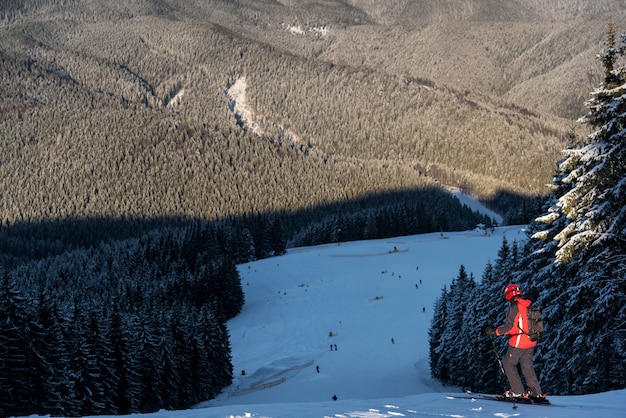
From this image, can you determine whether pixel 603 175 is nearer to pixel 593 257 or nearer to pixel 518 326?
pixel 593 257

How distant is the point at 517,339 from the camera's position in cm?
1259

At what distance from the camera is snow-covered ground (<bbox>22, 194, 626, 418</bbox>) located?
13359mm

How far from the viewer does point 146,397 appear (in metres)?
36.8

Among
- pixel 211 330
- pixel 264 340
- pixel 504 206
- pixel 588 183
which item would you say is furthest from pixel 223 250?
pixel 504 206

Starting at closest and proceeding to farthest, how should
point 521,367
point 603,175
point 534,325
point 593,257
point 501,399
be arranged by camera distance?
1. point 534,325
2. point 521,367
3. point 501,399
4. point 603,175
5. point 593,257

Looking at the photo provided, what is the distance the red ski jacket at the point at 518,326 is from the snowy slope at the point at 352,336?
1.28 metres

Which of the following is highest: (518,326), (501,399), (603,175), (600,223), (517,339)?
(603,175)

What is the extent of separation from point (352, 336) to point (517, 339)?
165 feet

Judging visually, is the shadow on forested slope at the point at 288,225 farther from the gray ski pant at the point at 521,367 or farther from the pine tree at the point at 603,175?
the gray ski pant at the point at 521,367

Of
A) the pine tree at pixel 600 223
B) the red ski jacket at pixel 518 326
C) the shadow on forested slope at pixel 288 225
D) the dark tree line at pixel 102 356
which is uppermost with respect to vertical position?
the shadow on forested slope at pixel 288 225

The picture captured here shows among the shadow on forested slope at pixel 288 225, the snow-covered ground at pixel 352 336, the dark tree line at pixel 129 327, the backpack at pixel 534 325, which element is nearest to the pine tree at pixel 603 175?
the snow-covered ground at pixel 352 336

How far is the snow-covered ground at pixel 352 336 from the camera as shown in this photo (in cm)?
1336

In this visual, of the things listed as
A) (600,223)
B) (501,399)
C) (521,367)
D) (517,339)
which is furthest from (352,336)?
(517,339)

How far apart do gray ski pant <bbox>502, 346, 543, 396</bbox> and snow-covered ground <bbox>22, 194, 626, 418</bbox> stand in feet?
1.29
